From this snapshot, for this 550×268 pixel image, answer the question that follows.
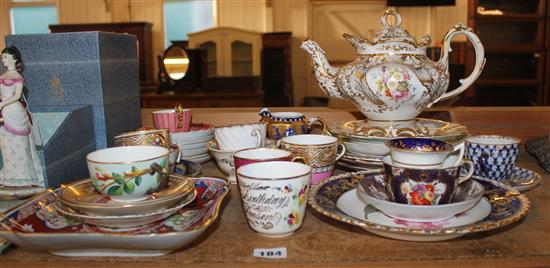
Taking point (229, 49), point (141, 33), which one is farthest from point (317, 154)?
point (141, 33)

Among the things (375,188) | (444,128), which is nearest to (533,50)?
(444,128)

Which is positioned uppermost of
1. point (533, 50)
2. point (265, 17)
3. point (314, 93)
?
point (265, 17)

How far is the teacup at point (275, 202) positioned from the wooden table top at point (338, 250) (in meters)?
0.02

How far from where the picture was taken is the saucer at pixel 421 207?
64 centimetres

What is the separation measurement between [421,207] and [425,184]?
→ 36 millimetres

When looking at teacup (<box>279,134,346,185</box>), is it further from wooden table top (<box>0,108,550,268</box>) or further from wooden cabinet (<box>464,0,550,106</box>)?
wooden cabinet (<box>464,0,550,106</box>)

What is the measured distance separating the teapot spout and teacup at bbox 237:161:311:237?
0.39m

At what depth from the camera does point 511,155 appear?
895 mm

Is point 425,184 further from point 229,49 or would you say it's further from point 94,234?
point 229,49

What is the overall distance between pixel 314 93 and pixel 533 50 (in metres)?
2.10

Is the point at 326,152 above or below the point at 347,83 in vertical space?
below

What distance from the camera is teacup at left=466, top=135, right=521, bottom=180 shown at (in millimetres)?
889

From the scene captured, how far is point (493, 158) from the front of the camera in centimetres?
89

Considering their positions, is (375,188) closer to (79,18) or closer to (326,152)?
(326,152)
